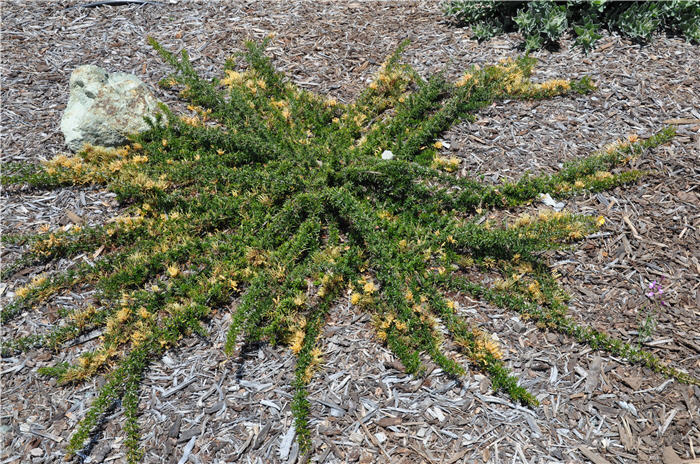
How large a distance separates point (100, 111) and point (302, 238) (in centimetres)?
246

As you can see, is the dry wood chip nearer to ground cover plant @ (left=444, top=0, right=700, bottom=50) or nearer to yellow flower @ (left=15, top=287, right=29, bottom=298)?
yellow flower @ (left=15, top=287, right=29, bottom=298)

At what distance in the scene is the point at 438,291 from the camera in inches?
140

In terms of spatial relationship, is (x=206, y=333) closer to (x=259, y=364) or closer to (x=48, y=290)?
(x=259, y=364)

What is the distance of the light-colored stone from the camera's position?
4.62m

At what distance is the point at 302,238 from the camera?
377 centimetres

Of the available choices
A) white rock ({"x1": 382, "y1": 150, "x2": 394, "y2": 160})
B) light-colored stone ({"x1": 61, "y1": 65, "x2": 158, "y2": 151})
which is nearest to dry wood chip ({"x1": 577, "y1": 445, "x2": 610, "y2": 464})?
white rock ({"x1": 382, "y1": 150, "x2": 394, "y2": 160})

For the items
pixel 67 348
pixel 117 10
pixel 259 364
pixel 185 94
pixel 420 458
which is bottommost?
pixel 420 458

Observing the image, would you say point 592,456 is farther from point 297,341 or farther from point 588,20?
point 588,20

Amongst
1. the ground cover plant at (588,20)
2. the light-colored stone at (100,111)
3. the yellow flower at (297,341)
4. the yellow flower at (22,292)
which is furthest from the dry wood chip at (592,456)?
the light-colored stone at (100,111)

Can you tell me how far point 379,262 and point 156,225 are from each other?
1.89 meters

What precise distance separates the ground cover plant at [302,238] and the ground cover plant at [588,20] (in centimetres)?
89

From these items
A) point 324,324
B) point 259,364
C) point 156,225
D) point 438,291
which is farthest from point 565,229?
point 156,225

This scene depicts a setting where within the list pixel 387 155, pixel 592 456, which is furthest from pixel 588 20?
pixel 592 456

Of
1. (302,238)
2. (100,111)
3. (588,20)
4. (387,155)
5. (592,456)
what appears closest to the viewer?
(592,456)
